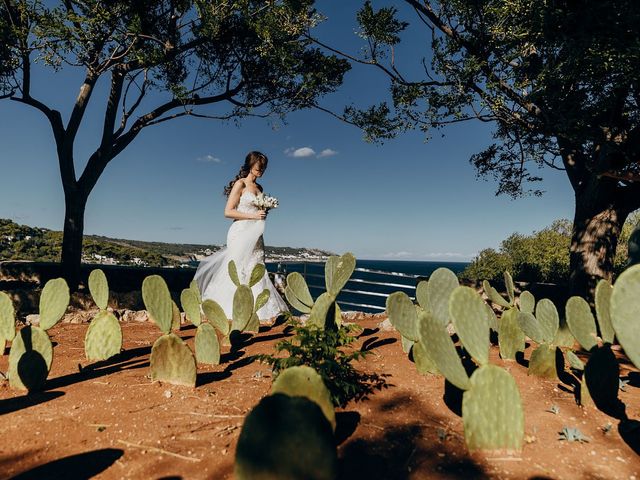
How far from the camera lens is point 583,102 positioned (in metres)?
6.82

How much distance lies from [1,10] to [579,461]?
963cm

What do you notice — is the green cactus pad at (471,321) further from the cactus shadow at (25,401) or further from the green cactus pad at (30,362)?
the green cactus pad at (30,362)

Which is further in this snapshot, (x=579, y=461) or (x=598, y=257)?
(x=598, y=257)

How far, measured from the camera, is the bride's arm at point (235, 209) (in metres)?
5.65

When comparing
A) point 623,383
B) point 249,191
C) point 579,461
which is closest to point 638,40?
point 623,383

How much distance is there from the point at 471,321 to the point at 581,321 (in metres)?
1.37

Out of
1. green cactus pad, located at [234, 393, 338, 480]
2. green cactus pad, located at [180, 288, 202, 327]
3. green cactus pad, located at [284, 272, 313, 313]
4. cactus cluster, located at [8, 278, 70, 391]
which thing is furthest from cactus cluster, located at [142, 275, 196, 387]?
green cactus pad, located at [284, 272, 313, 313]

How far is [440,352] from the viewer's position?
77.2 inches

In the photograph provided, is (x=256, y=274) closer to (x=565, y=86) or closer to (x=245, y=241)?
(x=245, y=241)

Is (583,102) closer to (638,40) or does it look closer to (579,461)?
(638,40)

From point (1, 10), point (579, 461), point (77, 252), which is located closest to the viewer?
point (579, 461)

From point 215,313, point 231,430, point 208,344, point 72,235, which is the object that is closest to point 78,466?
point 231,430

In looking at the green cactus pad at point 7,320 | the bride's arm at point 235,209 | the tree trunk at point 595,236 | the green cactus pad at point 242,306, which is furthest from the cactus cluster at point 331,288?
the tree trunk at point 595,236

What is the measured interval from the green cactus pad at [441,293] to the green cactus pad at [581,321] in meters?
0.85
